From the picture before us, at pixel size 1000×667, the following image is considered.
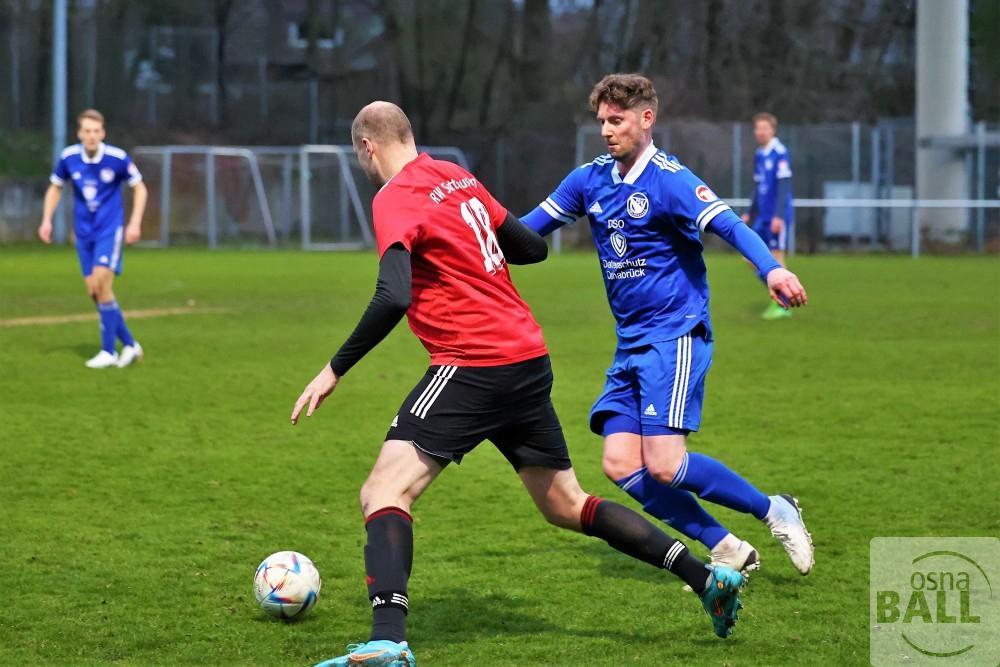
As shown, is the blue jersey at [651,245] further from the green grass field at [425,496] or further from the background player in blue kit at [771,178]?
the background player in blue kit at [771,178]

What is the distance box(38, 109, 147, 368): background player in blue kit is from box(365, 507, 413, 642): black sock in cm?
795

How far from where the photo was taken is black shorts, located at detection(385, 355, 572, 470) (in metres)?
4.40

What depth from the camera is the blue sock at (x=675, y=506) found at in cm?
525

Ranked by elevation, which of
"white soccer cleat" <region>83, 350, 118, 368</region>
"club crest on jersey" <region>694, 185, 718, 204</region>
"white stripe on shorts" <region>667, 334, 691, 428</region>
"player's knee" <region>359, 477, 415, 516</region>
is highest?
"club crest on jersey" <region>694, 185, 718, 204</region>

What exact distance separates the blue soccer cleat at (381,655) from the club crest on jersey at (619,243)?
6.04ft

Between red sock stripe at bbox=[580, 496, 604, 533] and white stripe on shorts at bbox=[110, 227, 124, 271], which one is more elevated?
white stripe on shorts at bbox=[110, 227, 124, 271]

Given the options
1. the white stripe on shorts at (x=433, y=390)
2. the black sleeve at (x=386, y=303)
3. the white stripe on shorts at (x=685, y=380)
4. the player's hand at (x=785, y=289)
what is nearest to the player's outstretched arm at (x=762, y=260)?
the player's hand at (x=785, y=289)

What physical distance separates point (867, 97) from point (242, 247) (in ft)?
56.8

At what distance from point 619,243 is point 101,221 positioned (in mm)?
7588

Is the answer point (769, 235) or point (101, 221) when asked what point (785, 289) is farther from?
point (769, 235)

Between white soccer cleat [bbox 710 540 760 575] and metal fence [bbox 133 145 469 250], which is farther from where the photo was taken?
metal fence [bbox 133 145 469 250]

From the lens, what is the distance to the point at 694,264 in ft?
17.5

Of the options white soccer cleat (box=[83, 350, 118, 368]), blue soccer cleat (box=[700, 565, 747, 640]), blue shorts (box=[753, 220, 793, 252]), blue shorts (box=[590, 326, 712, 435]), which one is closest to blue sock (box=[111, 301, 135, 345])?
white soccer cleat (box=[83, 350, 118, 368])

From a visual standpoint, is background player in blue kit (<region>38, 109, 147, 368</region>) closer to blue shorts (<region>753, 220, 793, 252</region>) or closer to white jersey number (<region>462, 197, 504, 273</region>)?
blue shorts (<region>753, 220, 793, 252</region>)
